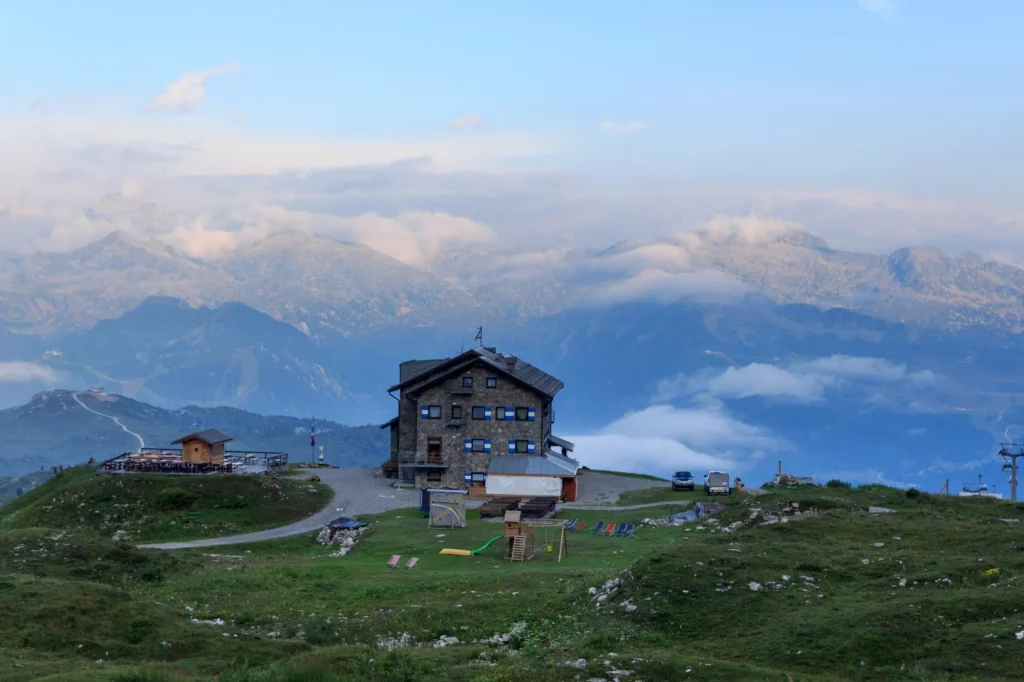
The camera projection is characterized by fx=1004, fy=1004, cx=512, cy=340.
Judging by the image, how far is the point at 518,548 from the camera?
5859 centimetres

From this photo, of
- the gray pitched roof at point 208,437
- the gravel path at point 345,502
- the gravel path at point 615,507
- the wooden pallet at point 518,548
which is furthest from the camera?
the gray pitched roof at point 208,437

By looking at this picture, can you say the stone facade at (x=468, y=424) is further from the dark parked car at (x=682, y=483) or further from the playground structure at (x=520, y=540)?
the playground structure at (x=520, y=540)

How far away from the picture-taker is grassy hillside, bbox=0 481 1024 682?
30641 mm

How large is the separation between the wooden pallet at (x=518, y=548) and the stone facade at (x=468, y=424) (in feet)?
120

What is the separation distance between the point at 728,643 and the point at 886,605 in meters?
5.78

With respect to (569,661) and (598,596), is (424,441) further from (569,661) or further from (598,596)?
(569,661)

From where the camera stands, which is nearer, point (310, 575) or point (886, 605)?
point (886, 605)

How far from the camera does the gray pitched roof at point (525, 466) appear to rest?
3606 inches

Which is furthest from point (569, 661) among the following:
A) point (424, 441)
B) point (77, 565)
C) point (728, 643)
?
point (424, 441)

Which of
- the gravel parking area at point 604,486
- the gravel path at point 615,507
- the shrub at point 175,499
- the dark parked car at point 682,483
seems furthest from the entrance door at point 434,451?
the shrub at point 175,499

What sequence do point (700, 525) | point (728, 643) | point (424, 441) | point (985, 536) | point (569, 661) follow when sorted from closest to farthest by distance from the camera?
1. point (569, 661)
2. point (728, 643)
3. point (985, 536)
4. point (700, 525)
5. point (424, 441)

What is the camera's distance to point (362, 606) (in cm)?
4294

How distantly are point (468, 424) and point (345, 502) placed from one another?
15245 mm

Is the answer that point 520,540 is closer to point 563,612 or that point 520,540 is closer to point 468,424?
point 563,612
